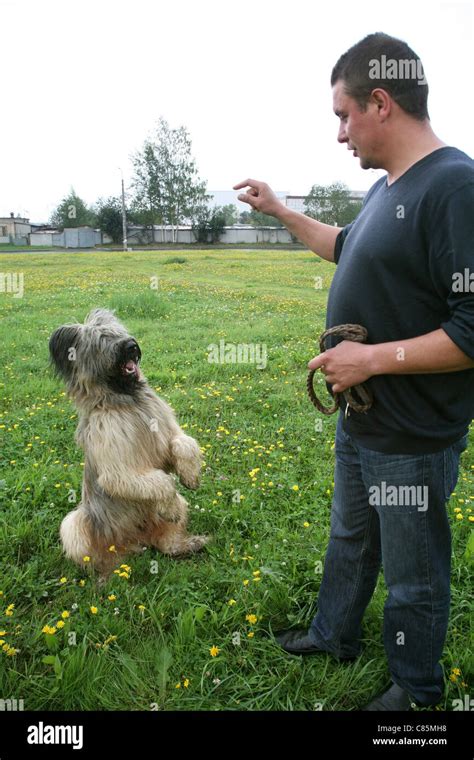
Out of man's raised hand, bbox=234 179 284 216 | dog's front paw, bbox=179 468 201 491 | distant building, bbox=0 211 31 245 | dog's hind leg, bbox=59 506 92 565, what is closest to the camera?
man's raised hand, bbox=234 179 284 216

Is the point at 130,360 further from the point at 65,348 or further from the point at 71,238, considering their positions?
the point at 71,238

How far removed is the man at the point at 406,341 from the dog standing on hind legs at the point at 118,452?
154 centimetres

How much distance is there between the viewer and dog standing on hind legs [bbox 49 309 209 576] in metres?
3.46

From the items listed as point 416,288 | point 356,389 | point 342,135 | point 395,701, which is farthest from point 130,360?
point 395,701

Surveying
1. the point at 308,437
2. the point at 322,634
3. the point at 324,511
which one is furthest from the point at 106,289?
the point at 322,634

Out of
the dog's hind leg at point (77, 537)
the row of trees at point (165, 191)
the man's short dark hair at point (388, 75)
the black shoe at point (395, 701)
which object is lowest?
the black shoe at point (395, 701)

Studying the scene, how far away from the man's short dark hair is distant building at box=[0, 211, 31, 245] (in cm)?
5696

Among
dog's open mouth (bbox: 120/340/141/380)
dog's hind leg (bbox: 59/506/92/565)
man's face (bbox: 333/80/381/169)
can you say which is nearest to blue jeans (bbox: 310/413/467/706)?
man's face (bbox: 333/80/381/169)

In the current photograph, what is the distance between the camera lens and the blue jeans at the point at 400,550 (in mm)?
2188

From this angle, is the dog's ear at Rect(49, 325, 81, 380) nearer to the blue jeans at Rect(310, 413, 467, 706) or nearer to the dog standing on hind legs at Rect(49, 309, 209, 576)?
the dog standing on hind legs at Rect(49, 309, 209, 576)

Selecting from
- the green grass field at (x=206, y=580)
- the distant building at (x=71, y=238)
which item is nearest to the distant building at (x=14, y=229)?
the distant building at (x=71, y=238)

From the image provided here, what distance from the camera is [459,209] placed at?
5.83 feet

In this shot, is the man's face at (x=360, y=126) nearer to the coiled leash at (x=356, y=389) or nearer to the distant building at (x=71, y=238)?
the coiled leash at (x=356, y=389)

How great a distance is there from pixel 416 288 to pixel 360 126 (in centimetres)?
68
